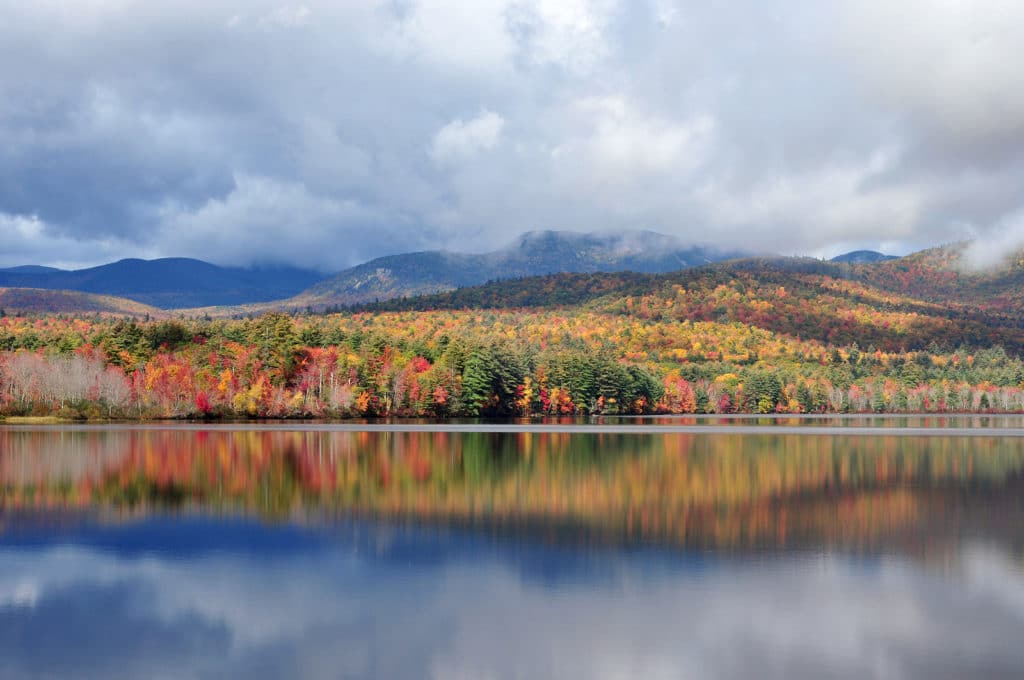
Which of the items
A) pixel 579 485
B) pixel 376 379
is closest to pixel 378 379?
pixel 376 379

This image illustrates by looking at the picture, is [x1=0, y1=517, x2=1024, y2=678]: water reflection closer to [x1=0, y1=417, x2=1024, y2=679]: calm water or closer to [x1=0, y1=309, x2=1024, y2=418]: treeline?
[x1=0, y1=417, x2=1024, y2=679]: calm water

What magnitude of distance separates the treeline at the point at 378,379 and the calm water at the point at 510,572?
63.9 metres

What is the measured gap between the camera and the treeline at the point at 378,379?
100 meters

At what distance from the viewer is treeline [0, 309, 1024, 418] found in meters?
100

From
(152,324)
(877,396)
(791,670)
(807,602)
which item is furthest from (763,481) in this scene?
(877,396)

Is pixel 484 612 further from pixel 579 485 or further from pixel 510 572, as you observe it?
pixel 579 485

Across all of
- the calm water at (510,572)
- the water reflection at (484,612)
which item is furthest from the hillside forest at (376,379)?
the water reflection at (484,612)

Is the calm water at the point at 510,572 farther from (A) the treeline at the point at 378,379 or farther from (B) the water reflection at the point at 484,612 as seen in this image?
Result: (A) the treeline at the point at 378,379

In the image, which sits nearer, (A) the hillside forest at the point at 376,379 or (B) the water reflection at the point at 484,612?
(B) the water reflection at the point at 484,612

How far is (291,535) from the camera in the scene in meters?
24.8

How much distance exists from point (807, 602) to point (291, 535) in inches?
555

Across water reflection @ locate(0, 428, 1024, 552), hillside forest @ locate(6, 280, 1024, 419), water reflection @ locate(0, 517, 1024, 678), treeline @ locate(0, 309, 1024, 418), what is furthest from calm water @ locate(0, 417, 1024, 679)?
treeline @ locate(0, 309, 1024, 418)

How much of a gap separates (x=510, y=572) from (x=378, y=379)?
94408 millimetres

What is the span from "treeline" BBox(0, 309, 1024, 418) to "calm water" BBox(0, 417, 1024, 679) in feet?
210
